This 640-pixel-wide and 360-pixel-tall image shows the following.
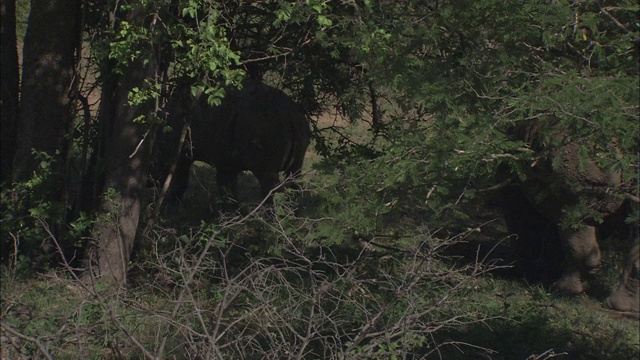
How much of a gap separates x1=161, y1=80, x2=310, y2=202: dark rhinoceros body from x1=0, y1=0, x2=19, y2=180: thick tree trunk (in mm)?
1563

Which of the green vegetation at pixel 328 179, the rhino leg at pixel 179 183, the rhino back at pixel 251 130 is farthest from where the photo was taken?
the rhino leg at pixel 179 183

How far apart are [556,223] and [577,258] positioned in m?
0.41

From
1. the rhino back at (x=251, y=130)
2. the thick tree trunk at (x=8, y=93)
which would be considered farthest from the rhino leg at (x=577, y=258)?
the thick tree trunk at (x=8, y=93)

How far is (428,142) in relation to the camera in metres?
5.41

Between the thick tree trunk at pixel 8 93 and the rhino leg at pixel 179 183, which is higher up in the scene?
the thick tree trunk at pixel 8 93

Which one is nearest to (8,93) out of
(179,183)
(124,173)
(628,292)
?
(124,173)

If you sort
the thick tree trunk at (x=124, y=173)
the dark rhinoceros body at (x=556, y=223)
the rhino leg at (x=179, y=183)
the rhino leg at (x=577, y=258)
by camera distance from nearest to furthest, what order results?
the dark rhinoceros body at (x=556, y=223) < the thick tree trunk at (x=124, y=173) < the rhino leg at (x=577, y=258) < the rhino leg at (x=179, y=183)

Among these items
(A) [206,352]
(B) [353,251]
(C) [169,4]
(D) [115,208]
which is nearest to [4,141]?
(D) [115,208]

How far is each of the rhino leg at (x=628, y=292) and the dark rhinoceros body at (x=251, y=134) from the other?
345cm

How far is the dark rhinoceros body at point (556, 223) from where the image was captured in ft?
24.1

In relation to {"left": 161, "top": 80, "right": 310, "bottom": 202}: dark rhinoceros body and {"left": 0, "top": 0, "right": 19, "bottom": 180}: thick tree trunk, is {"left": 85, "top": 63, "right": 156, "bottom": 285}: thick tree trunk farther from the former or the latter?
{"left": 161, "top": 80, "right": 310, "bottom": 202}: dark rhinoceros body

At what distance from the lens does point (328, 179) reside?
233 inches

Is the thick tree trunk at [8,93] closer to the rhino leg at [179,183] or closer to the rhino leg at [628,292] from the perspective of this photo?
the rhino leg at [179,183]

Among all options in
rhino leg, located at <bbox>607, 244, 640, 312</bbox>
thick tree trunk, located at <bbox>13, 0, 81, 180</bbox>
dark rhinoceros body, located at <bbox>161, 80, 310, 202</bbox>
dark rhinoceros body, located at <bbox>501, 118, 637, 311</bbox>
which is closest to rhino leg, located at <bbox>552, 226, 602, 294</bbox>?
dark rhinoceros body, located at <bbox>501, 118, 637, 311</bbox>
